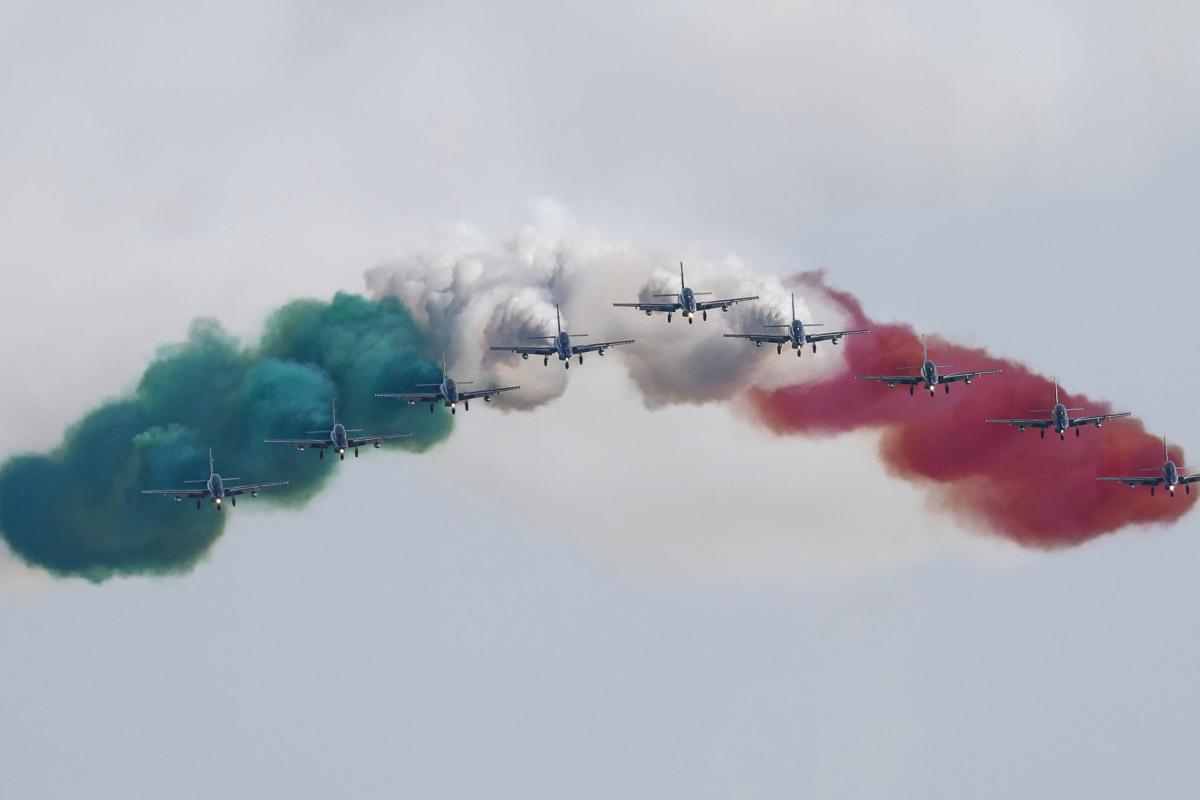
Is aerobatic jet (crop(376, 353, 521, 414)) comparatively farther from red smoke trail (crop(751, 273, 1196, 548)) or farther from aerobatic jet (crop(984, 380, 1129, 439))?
aerobatic jet (crop(984, 380, 1129, 439))

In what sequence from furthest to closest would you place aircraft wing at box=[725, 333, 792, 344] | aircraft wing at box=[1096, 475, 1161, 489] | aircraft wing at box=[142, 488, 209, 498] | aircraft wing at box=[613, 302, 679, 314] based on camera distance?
aircraft wing at box=[1096, 475, 1161, 489] → aircraft wing at box=[725, 333, 792, 344] → aircraft wing at box=[142, 488, 209, 498] → aircraft wing at box=[613, 302, 679, 314]

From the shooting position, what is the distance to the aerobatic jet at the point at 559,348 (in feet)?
402

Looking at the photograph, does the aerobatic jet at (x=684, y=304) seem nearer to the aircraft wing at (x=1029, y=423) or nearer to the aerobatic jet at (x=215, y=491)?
the aircraft wing at (x=1029, y=423)

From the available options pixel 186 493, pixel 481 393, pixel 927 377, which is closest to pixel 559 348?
pixel 481 393

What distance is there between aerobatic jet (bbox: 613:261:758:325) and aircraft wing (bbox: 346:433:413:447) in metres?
11.3

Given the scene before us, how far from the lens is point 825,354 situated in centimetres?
12975

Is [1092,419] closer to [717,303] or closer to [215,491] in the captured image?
[717,303]

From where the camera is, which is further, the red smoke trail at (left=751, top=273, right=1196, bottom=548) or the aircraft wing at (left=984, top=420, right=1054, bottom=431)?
the red smoke trail at (left=751, top=273, right=1196, bottom=548)

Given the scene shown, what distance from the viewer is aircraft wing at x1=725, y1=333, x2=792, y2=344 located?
12479cm

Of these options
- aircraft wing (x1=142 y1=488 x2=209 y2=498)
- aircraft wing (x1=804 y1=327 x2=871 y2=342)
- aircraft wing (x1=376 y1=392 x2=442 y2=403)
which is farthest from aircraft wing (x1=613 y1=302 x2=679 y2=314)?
aircraft wing (x1=142 y1=488 x2=209 y2=498)

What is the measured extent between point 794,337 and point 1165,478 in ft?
62.0

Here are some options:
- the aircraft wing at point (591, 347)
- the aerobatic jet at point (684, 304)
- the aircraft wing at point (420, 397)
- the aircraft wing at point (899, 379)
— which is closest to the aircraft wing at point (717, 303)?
the aerobatic jet at point (684, 304)

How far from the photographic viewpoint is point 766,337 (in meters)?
126

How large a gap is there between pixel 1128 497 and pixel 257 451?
132 ft
